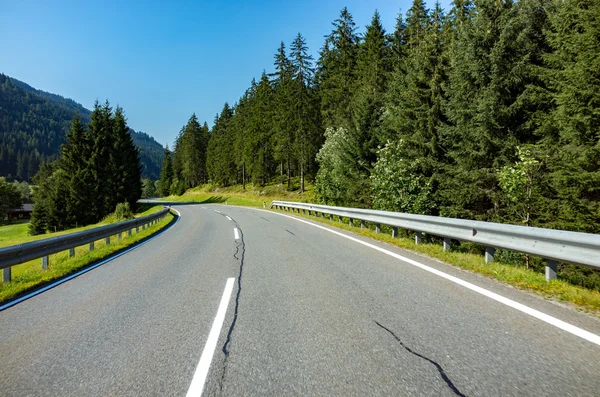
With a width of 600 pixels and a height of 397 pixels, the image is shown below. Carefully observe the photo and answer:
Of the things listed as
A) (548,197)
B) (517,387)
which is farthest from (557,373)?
(548,197)

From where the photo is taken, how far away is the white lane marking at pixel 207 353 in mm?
2592

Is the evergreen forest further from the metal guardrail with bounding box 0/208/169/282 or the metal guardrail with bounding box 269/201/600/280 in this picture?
the metal guardrail with bounding box 269/201/600/280

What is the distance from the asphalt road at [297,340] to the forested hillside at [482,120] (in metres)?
11.0

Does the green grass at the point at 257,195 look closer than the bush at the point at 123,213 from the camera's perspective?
No

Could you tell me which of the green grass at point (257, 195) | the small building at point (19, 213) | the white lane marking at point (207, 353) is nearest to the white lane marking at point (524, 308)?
the white lane marking at point (207, 353)

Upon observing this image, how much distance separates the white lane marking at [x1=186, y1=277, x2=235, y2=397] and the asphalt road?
0.07ft

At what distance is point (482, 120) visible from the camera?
16.0 metres

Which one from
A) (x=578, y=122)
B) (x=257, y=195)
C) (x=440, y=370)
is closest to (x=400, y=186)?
(x=578, y=122)

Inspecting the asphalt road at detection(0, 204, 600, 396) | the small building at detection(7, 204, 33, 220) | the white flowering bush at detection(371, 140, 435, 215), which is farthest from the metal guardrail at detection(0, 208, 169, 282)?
the small building at detection(7, 204, 33, 220)

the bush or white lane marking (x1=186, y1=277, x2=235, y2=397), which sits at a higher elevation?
white lane marking (x1=186, y1=277, x2=235, y2=397)

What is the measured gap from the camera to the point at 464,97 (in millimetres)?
17469

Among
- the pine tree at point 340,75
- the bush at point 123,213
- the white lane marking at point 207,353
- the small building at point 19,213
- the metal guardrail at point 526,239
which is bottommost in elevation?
the small building at point 19,213

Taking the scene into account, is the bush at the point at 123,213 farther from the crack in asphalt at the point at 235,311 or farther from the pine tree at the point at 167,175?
the pine tree at the point at 167,175

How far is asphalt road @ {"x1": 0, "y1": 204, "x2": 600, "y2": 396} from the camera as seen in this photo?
2.64 m
